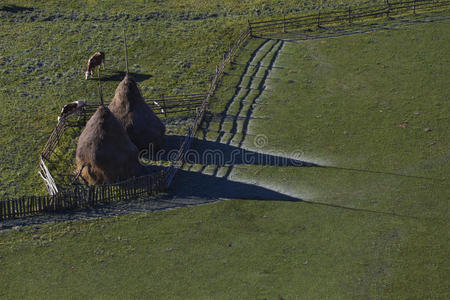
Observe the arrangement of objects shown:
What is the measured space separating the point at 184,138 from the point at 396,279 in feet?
50.4

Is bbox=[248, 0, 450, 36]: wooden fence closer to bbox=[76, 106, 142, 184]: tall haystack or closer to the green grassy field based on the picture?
the green grassy field

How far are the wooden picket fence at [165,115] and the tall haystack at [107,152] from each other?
80 cm

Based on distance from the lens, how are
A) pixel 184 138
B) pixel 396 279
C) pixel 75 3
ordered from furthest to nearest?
pixel 75 3
pixel 184 138
pixel 396 279

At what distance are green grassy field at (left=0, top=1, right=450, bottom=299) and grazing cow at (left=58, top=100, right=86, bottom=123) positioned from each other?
1.56 m

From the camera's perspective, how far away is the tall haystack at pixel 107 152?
103ft

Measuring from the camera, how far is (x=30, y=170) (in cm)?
3438

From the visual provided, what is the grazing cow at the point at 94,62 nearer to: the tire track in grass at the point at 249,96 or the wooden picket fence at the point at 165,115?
the wooden picket fence at the point at 165,115

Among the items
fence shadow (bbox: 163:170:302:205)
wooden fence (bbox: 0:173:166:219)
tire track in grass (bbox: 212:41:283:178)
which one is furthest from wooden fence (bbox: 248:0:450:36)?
wooden fence (bbox: 0:173:166:219)

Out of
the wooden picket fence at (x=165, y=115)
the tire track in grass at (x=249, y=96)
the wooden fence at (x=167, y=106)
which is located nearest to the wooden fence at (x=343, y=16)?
the wooden picket fence at (x=165, y=115)

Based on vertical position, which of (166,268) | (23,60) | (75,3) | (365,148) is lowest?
(166,268)

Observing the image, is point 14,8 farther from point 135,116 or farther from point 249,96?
point 135,116

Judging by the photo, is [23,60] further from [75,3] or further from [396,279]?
[396,279]

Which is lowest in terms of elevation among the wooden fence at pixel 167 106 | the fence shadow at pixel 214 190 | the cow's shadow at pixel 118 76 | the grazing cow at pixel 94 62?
the fence shadow at pixel 214 190

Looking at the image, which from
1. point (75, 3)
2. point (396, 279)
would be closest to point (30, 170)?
point (396, 279)
